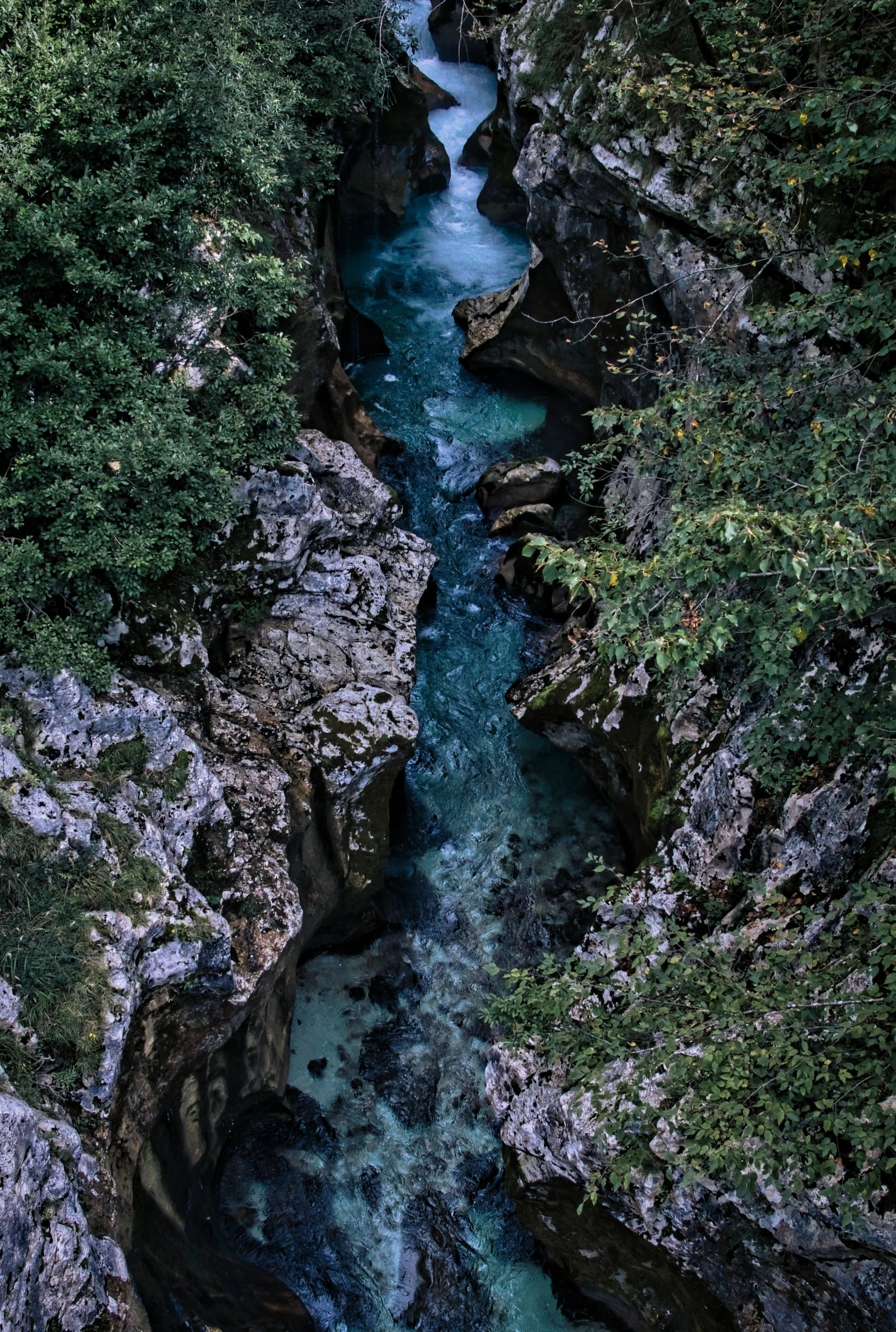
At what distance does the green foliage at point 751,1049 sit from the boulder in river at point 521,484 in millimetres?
10489

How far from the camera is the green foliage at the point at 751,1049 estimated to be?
642cm

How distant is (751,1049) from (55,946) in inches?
223

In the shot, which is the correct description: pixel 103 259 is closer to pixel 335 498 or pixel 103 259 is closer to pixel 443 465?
pixel 335 498

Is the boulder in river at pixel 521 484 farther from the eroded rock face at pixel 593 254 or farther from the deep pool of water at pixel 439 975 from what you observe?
the eroded rock face at pixel 593 254

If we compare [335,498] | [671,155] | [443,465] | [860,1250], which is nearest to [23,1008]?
[860,1250]

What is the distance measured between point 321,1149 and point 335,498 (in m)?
9.14

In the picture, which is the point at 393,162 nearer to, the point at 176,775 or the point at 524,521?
the point at 524,521

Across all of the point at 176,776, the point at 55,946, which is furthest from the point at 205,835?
the point at 55,946

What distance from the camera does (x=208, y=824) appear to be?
952cm

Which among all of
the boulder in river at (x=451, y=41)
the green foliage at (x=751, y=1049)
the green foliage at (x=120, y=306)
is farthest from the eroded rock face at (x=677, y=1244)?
the boulder in river at (x=451, y=41)

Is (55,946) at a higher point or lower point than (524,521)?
lower

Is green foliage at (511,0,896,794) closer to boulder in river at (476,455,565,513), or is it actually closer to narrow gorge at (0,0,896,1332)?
narrow gorge at (0,0,896,1332)

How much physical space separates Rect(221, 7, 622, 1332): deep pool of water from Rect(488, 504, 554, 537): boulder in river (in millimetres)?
323

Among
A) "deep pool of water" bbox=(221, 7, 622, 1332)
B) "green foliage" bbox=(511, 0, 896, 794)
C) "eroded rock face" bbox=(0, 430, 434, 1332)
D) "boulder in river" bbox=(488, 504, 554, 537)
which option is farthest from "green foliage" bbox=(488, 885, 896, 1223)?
"boulder in river" bbox=(488, 504, 554, 537)
